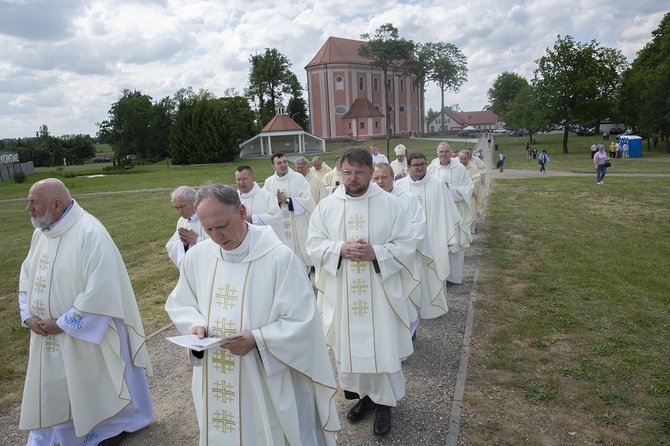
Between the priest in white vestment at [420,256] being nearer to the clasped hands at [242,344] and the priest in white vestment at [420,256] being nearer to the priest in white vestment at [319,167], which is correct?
the clasped hands at [242,344]

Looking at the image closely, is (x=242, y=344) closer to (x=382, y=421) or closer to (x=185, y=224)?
(x=382, y=421)

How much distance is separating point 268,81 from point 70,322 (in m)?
64.9

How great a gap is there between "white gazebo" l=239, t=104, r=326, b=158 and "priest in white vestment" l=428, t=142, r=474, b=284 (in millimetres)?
43513

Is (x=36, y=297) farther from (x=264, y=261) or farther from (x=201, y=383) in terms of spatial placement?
(x=264, y=261)

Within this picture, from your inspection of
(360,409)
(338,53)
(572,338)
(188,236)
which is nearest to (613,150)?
(572,338)

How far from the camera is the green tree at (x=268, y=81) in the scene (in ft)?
210

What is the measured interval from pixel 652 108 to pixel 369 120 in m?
32.1

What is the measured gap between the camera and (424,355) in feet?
19.0

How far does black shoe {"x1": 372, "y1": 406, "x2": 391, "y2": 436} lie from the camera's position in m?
4.20

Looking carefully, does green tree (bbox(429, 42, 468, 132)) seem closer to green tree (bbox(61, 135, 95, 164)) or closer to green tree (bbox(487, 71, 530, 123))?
green tree (bbox(487, 71, 530, 123))

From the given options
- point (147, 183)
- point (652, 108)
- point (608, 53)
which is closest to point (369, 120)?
point (608, 53)

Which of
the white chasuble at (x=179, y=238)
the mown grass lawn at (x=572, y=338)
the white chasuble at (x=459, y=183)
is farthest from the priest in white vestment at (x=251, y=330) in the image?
the white chasuble at (x=459, y=183)

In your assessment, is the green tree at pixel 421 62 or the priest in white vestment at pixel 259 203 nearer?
the priest in white vestment at pixel 259 203

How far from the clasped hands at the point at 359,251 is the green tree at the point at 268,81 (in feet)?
202
